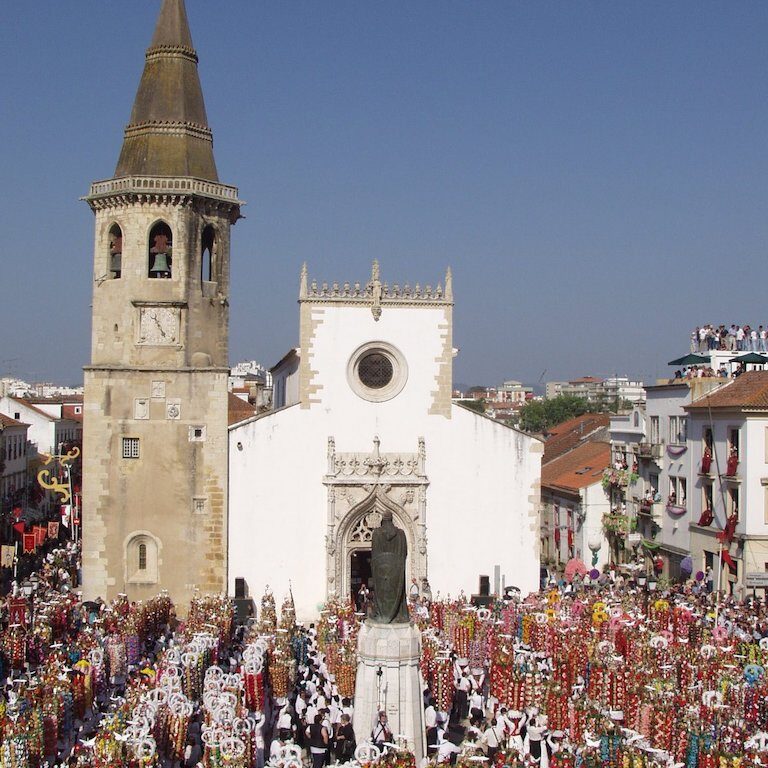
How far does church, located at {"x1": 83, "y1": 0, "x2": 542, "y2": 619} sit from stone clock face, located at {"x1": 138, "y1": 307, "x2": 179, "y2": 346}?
0.14 feet

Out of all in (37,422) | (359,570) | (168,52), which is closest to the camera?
(168,52)

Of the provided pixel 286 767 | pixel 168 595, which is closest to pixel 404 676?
pixel 286 767

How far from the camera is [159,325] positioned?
31359mm

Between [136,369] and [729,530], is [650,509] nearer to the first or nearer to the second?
[729,530]

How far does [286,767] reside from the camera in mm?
14367

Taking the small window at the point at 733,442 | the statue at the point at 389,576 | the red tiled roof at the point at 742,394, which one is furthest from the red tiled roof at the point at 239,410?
the statue at the point at 389,576

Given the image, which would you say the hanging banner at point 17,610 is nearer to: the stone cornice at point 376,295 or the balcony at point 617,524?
the stone cornice at point 376,295

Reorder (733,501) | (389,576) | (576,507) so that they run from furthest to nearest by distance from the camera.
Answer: (576,507) < (733,501) < (389,576)

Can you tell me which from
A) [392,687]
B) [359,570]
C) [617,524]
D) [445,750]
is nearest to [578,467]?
[617,524]

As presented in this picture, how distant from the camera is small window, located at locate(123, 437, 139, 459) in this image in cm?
3105

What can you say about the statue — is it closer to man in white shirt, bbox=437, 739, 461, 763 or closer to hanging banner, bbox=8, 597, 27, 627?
man in white shirt, bbox=437, 739, 461, 763

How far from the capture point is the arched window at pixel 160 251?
31.5 meters

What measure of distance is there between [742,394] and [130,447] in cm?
1994

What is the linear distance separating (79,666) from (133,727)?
5657 mm
